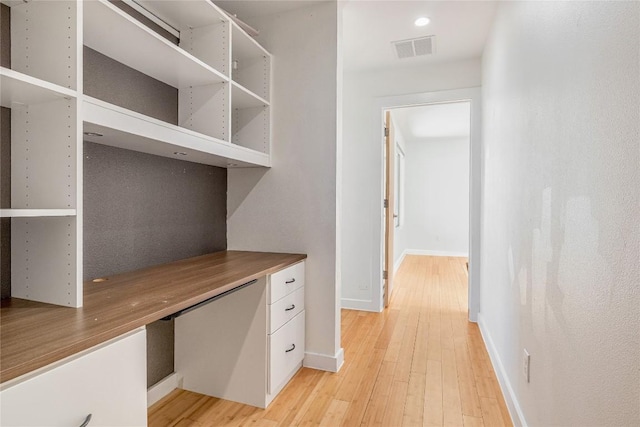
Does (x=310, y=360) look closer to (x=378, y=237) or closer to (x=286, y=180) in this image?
(x=286, y=180)

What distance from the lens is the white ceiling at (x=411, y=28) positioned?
2.43 metres

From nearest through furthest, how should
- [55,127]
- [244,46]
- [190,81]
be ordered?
[55,127]
[190,81]
[244,46]

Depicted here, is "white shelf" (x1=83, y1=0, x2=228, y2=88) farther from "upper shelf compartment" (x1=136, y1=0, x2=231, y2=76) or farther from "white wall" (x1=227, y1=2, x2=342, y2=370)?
"white wall" (x1=227, y1=2, x2=342, y2=370)

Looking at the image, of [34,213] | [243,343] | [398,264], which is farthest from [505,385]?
[398,264]

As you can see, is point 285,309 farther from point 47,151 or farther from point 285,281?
point 47,151

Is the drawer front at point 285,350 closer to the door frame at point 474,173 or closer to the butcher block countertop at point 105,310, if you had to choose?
the butcher block countertop at point 105,310

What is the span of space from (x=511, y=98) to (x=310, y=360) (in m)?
2.07

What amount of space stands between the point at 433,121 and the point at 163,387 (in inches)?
211

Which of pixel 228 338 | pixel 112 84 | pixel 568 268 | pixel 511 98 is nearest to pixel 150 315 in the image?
pixel 228 338

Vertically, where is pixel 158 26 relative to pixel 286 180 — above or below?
above

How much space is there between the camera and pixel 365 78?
3.66 m

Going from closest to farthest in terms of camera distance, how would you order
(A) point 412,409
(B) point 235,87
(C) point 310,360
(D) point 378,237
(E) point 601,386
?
(E) point 601,386
(A) point 412,409
(B) point 235,87
(C) point 310,360
(D) point 378,237

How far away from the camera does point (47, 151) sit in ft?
3.83

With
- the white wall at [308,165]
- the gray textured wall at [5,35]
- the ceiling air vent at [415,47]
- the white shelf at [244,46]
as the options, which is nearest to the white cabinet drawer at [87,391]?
the gray textured wall at [5,35]
